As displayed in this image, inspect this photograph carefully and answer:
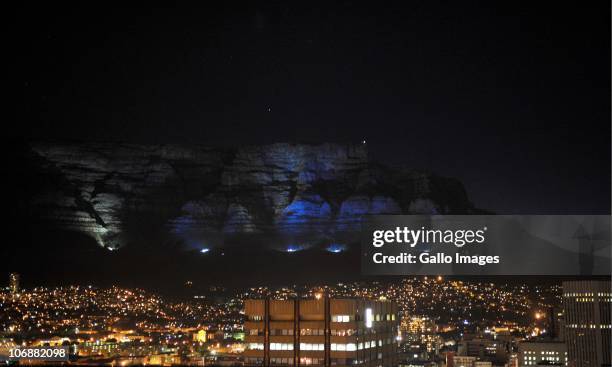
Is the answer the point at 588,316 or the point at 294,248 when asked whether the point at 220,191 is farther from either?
the point at 588,316

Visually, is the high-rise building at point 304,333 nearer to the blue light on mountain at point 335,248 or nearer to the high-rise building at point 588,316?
the high-rise building at point 588,316

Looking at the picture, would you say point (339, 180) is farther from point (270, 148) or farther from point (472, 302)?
point (472, 302)

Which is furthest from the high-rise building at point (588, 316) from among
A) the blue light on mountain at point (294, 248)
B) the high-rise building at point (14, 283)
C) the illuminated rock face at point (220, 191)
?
the high-rise building at point (14, 283)

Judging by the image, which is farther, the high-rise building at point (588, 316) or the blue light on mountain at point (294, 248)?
the blue light on mountain at point (294, 248)

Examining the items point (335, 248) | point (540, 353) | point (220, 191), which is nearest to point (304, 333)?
point (540, 353)

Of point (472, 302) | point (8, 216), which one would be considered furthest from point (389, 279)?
point (8, 216)

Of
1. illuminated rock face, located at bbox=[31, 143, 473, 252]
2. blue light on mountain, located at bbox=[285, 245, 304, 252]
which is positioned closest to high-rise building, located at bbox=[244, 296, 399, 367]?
blue light on mountain, located at bbox=[285, 245, 304, 252]
